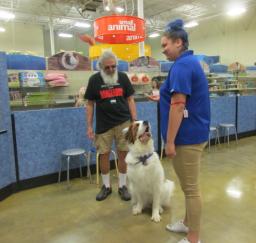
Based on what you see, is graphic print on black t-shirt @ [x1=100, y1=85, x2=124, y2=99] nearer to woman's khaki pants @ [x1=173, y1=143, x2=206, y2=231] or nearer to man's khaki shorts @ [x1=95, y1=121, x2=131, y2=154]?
man's khaki shorts @ [x1=95, y1=121, x2=131, y2=154]

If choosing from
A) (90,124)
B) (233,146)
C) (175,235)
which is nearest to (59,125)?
(90,124)

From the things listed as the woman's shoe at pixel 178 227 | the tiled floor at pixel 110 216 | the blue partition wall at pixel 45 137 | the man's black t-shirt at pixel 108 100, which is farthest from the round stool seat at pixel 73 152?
the woman's shoe at pixel 178 227

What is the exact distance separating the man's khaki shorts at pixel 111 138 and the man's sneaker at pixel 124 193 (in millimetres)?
472

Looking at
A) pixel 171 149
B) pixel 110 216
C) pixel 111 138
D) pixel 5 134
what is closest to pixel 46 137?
pixel 5 134

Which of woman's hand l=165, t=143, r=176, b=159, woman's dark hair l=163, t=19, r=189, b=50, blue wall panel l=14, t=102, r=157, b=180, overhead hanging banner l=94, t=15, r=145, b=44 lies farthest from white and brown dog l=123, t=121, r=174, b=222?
overhead hanging banner l=94, t=15, r=145, b=44

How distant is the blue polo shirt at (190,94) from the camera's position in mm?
1644

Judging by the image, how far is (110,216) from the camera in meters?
2.60

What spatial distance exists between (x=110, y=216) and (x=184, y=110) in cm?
145

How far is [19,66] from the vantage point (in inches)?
142

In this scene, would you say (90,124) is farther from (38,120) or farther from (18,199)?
(18,199)

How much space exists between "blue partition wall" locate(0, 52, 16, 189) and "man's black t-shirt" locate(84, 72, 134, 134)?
3.23 ft

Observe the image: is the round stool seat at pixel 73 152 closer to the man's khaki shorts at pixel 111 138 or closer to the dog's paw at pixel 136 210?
the man's khaki shorts at pixel 111 138

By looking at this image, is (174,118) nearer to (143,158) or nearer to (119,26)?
(143,158)

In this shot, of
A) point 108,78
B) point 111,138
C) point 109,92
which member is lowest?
point 111,138
